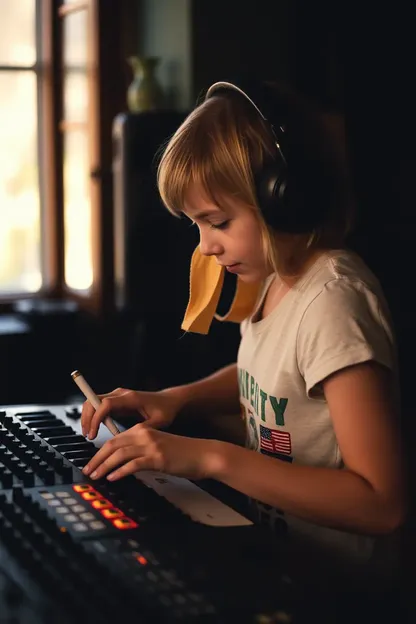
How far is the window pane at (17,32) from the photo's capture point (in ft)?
12.2

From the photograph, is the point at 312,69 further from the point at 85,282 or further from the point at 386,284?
the point at 85,282

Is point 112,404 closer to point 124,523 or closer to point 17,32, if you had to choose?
point 124,523

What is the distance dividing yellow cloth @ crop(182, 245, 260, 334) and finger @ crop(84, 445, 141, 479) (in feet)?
1.31

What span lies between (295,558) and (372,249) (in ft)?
8.14

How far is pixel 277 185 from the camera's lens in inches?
44.1

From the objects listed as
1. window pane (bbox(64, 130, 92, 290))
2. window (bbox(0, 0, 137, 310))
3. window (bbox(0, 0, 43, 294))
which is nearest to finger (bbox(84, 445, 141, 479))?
window (bbox(0, 0, 137, 310))

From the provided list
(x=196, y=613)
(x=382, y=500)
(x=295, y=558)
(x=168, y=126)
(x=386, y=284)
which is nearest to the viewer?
(x=196, y=613)

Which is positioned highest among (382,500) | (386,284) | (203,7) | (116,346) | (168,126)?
(203,7)

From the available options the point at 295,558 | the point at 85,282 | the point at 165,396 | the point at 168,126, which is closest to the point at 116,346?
the point at 85,282

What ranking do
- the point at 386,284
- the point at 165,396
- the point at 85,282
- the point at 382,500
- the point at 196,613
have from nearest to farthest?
the point at 196,613, the point at 382,500, the point at 165,396, the point at 386,284, the point at 85,282

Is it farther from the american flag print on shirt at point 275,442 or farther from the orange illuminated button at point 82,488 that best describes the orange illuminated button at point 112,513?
the american flag print on shirt at point 275,442

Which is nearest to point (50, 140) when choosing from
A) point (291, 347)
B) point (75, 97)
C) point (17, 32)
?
point (75, 97)

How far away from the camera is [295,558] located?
2.70 feet

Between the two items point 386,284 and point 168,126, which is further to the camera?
point 386,284
